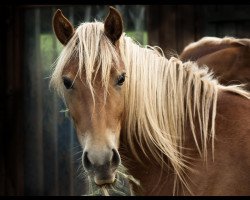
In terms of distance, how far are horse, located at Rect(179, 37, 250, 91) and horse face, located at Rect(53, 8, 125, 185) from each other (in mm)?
1853

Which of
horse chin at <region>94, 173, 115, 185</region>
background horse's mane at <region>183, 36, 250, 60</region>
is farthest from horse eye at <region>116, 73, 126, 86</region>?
background horse's mane at <region>183, 36, 250, 60</region>

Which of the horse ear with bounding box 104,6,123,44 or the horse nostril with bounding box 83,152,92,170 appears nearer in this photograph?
the horse nostril with bounding box 83,152,92,170

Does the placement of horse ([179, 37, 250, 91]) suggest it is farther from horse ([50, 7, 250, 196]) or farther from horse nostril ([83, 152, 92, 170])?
horse nostril ([83, 152, 92, 170])

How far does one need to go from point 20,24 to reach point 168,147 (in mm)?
3778

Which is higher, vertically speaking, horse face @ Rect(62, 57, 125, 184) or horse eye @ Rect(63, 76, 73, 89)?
horse eye @ Rect(63, 76, 73, 89)

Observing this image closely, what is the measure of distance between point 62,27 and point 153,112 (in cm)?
69

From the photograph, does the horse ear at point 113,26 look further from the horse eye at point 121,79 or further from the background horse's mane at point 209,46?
the background horse's mane at point 209,46

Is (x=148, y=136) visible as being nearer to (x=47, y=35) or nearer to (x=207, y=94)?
(x=207, y=94)

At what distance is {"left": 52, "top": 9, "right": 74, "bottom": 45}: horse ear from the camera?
2.93 metres

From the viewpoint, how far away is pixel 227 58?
460 centimetres

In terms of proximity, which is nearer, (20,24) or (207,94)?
(207,94)

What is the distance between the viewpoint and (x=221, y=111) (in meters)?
2.90

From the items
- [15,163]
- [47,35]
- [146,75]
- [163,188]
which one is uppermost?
[47,35]
